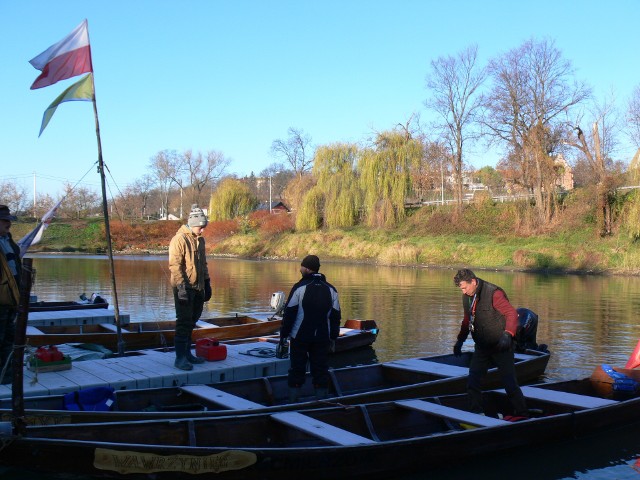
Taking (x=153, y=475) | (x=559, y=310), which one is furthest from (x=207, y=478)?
(x=559, y=310)

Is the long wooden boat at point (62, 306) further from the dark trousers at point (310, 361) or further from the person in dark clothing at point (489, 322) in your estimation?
the person in dark clothing at point (489, 322)

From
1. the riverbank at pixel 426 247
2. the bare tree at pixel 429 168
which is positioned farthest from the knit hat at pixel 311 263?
the bare tree at pixel 429 168

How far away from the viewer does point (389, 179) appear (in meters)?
49.0

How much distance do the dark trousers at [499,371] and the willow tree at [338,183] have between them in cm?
4282

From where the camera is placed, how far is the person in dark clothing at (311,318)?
23.9 feet

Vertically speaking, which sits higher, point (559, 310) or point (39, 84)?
point (39, 84)

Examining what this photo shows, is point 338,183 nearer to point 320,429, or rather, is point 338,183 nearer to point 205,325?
point 205,325

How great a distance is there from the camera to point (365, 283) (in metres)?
29.2

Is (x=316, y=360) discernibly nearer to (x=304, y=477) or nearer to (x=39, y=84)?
(x=304, y=477)

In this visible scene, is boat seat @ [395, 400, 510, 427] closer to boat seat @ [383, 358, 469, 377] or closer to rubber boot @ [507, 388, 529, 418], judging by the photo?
rubber boot @ [507, 388, 529, 418]

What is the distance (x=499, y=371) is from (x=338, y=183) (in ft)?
145

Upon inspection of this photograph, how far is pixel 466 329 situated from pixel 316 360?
1796 mm

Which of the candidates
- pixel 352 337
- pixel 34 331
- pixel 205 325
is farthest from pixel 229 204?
pixel 352 337

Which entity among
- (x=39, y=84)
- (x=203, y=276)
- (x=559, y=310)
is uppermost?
(x=39, y=84)
